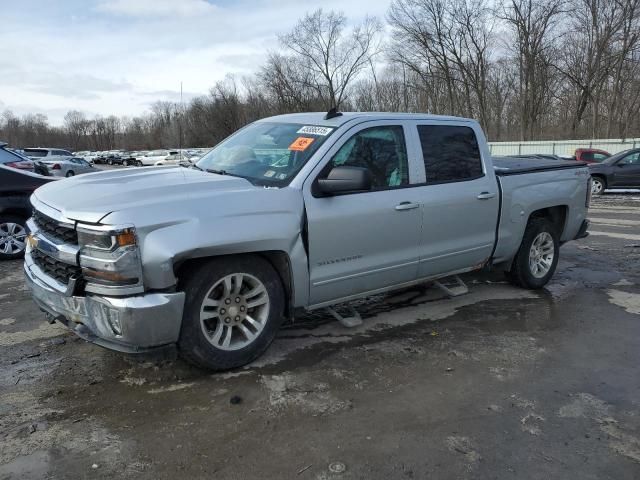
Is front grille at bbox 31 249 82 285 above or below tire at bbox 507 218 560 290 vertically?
above

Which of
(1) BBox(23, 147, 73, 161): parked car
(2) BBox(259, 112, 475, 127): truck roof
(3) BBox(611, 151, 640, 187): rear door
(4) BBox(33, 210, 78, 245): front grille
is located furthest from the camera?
(1) BBox(23, 147, 73, 161): parked car

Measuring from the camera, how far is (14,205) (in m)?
7.41

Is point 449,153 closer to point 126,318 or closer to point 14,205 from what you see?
point 126,318

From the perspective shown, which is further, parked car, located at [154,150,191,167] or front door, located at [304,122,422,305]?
parked car, located at [154,150,191,167]

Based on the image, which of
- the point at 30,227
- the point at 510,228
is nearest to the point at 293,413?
the point at 30,227

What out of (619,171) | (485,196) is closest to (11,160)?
(485,196)

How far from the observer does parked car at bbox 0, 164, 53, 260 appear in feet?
24.3

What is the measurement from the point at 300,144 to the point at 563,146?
3363 cm

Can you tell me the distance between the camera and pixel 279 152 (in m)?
4.29

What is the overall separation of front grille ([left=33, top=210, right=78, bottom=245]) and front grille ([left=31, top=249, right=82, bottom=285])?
159 millimetres

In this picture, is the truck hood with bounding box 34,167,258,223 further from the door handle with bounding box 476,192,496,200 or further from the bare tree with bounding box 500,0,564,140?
the bare tree with bounding box 500,0,564,140

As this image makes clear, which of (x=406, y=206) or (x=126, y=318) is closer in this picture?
(x=126, y=318)

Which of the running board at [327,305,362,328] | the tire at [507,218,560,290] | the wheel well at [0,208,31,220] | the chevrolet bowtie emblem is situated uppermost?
the chevrolet bowtie emblem

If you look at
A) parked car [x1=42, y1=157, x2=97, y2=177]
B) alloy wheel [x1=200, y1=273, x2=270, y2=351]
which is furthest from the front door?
parked car [x1=42, y1=157, x2=97, y2=177]
